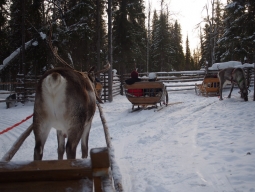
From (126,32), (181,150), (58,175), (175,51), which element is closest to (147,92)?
(181,150)

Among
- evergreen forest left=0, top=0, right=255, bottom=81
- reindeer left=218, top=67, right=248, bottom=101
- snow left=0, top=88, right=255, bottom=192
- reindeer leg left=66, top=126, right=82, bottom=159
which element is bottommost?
snow left=0, top=88, right=255, bottom=192

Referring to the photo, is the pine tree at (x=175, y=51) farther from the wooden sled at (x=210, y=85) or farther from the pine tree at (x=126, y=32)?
the wooden sled at (x=210, y=85)

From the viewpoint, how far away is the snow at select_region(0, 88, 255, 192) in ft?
10.8

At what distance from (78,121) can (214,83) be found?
14192 mm

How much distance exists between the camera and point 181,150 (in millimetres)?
4770

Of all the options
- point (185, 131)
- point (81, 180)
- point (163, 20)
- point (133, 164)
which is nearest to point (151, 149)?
point (133, 164)

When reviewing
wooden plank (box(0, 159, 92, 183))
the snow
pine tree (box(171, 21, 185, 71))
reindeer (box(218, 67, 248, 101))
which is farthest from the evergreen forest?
pine tree (box(171, 21, 185, 71))

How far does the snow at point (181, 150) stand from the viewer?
330 cm

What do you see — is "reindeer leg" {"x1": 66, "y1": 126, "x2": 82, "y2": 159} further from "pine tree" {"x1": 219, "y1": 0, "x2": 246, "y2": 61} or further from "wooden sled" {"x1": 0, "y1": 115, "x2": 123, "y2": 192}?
"pine tree" {"x1": 219, "y1": 0, "x2": 246, "y2": 61}

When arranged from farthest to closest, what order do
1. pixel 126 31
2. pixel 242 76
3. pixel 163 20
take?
pixel 163 20, pixel 126 31, pixel 242 76

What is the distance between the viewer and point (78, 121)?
9.39 feet

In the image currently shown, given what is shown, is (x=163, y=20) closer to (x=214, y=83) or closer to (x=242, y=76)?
(x=214, y=83)

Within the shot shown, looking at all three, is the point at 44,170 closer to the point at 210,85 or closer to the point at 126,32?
the point at 210,85

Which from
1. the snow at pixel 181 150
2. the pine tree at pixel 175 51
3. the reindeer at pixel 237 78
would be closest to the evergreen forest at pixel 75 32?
the reindeer at pixel 237 78
